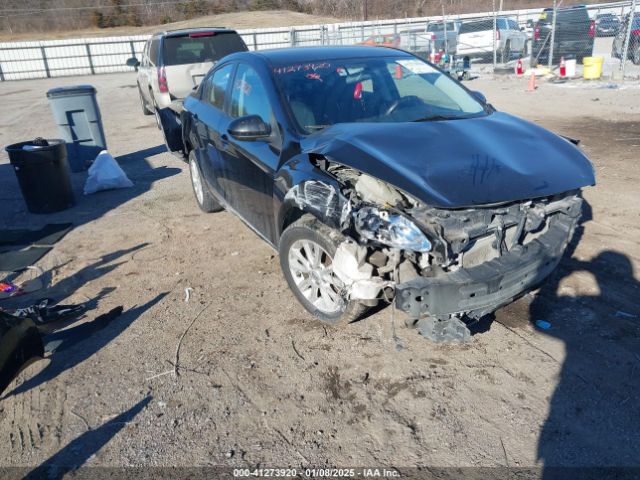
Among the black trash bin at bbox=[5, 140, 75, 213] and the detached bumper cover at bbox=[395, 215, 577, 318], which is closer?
the detached bumper cover at bbox=[395, 215, 577, 318]

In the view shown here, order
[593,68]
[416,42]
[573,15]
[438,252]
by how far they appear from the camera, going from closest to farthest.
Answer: [438,252] → [593,68] → [573,15] → [416,42]

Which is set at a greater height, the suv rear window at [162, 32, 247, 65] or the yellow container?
the suv rear window at [162, 32, 247, 65]

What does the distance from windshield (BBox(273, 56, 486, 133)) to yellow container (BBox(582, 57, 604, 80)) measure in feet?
42.9

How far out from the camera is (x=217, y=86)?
17.7 ft

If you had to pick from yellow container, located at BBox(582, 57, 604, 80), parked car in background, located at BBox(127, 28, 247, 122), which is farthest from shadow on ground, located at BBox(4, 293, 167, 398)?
yellow container, located at BBox(582, 57, 604, 80)

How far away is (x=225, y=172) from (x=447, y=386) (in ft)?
9.60

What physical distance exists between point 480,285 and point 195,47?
946cm

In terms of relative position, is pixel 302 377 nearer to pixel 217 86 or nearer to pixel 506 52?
pixel 217 86

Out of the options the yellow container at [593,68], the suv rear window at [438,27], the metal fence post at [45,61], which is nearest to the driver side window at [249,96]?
the yellow container at [593,68]

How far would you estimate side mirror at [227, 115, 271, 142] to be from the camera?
3988mm

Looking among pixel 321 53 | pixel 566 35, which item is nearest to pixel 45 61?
pixel 566 35

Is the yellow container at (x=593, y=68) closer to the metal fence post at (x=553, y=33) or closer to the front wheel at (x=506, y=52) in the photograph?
the metal fence post at (x=553, y=33)

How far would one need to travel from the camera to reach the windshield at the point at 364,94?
414 cm

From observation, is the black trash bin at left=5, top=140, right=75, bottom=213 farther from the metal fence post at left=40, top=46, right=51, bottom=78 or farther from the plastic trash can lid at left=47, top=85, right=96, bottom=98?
the metal fence post at left=40, top=46, right=51, bottom=78
